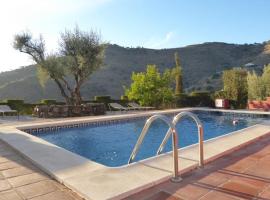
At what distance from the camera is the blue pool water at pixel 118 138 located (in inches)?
326

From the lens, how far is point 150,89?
65.2 feet

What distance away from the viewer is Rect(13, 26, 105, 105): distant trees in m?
16.7

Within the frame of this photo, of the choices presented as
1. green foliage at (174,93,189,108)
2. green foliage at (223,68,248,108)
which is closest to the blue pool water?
green foliage at (223,68,248,108)

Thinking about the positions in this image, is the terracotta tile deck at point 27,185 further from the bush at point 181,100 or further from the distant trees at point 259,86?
the distant trees at point 259,86

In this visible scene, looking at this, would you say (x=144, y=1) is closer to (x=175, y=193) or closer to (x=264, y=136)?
(x=264, y=136)

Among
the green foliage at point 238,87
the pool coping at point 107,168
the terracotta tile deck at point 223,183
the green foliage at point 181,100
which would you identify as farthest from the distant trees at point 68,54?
the terracotta tile deck at point 223,183

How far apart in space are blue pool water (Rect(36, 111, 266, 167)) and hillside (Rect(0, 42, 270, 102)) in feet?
115

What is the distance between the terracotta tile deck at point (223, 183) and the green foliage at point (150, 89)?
1406 cm

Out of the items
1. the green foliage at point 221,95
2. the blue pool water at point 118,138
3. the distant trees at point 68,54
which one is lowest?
the blue pool water at point 118,138

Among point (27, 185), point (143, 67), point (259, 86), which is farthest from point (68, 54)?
point (143, 67)

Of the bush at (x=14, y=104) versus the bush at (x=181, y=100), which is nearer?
the bush at (x=14, y=104)

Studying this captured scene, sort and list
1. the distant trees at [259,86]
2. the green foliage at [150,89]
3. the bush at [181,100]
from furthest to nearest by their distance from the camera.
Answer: the bush at [181,100]
the green foliage at [150,89]
the distant trees at [259,86]

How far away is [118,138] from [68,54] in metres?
8.47

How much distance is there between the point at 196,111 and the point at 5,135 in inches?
494
